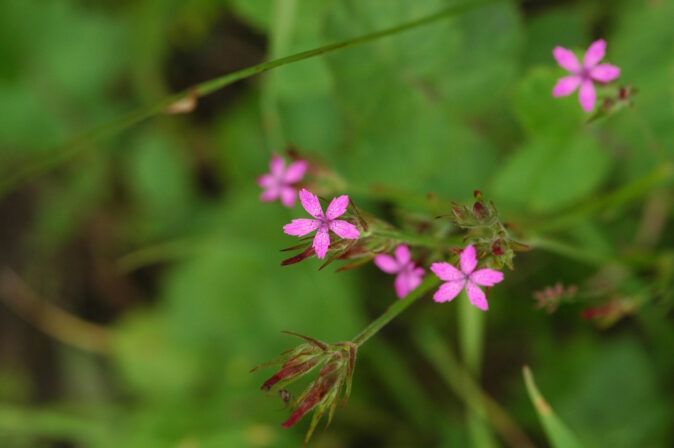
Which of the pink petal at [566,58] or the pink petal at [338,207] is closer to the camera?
the pink petal at [338,207]

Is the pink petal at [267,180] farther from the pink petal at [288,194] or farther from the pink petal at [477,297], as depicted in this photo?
the pink petal at [477,297]

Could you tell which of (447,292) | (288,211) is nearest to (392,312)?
(447,292)

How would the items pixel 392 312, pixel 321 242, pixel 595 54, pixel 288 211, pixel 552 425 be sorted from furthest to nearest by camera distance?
pixel 288 211
pixel 552 425
pixel 595 54
pixel 392 312
pixel 321 242

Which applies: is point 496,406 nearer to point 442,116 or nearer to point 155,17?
point 442,116

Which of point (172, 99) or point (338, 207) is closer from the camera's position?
point (338, 207)

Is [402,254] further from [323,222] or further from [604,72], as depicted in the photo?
[604,72]

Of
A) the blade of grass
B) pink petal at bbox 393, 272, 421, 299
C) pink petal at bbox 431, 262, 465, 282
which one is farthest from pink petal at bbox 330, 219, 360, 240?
the blade of grass

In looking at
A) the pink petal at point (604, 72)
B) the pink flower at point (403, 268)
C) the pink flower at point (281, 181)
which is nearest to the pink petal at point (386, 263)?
the pink flower at point (403, 268)

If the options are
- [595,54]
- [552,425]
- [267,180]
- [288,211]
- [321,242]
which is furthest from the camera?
[288,211]
